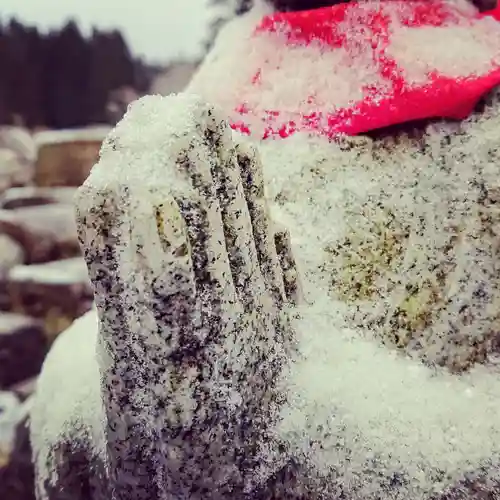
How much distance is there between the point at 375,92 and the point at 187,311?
23cm

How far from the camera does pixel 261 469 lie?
0.46 m

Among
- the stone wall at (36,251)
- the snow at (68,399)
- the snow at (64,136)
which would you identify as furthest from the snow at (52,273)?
the snow at (68,399)

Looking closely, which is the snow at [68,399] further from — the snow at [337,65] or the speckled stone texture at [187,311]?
the snow at [337,65]

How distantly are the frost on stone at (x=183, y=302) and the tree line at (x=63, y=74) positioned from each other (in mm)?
770

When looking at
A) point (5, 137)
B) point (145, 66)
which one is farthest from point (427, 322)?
point (5, 137)

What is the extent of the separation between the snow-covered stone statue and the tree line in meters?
0.65

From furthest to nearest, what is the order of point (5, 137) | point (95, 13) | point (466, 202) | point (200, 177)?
point (5, 137) < point (95, 13) < point (466, 202) < point (200, 177)

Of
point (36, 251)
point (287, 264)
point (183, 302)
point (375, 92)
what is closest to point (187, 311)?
point (183, 302)

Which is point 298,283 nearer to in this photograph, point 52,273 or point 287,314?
point 287,314

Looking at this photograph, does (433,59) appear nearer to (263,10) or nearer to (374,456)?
(263,10)

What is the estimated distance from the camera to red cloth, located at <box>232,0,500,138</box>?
1.66ft

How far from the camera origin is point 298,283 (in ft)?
1.62

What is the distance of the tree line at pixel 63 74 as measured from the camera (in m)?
1.16

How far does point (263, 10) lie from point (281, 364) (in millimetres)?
316
